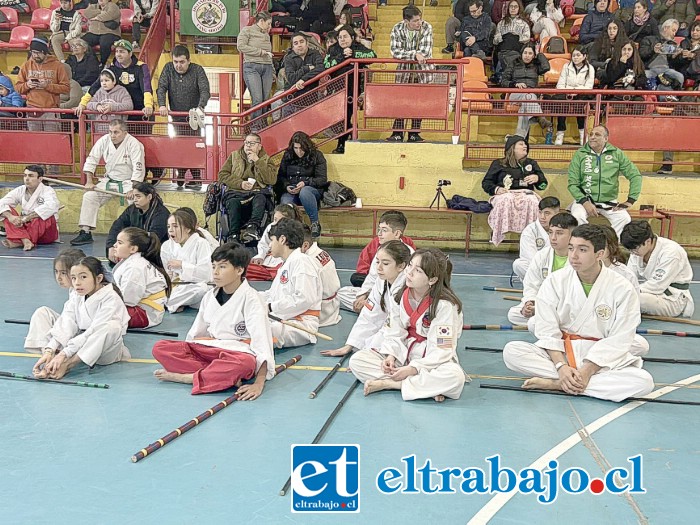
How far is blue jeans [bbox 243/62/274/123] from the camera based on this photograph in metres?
10.9

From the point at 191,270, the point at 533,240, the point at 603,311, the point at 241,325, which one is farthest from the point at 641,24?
the point at 241,325

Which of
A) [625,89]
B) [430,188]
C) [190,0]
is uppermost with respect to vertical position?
[190,0]

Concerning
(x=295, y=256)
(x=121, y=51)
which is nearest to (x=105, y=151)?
(x=121, y=51)

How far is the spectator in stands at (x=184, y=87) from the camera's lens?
34.6 ft

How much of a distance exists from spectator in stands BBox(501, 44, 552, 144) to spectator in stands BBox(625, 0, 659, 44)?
6.01 ft

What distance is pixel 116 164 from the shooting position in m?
10.2

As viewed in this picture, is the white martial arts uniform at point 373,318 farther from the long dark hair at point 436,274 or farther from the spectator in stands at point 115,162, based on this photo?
the spectator in stands at point 115,162

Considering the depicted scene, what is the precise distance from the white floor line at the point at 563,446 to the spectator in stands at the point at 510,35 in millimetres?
7732

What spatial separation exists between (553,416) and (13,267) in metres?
6.64

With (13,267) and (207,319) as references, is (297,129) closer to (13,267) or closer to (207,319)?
(13,267)

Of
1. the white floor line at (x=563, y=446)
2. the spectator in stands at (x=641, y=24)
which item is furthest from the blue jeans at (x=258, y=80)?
the white floor line at (x=563, y=446)

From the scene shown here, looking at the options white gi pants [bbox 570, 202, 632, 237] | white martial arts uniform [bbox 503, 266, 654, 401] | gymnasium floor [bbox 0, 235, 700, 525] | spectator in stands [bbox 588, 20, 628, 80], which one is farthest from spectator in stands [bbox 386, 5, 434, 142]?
white martial arts uniform [bbox 503, 266, 654, 401]

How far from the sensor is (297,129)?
1062 cm

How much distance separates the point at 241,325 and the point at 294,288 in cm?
109
